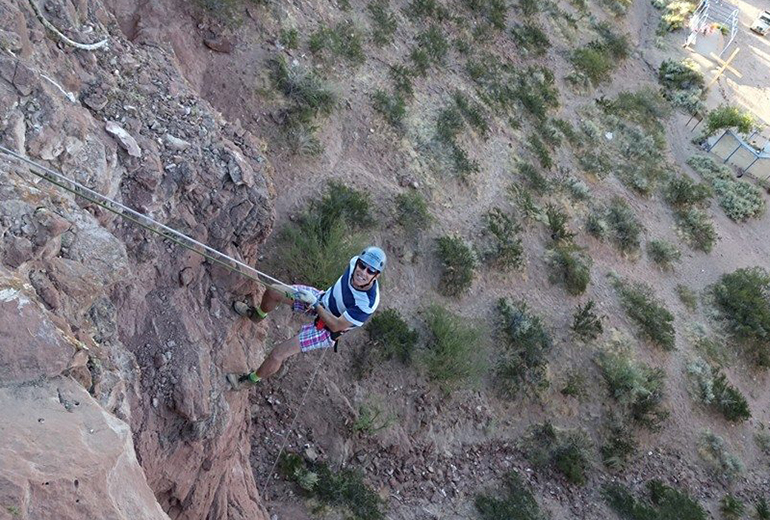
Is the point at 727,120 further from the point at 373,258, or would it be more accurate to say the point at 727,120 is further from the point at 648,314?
the point at 373,258

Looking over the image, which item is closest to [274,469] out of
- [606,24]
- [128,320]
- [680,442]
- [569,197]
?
[128,320]

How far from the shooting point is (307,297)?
20.5ft

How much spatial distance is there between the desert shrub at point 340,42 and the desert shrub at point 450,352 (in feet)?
18.4

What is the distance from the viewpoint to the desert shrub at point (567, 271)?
12500mm

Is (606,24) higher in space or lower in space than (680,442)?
higher

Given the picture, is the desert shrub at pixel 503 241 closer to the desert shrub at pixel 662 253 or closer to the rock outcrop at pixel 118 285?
the desert shrub at pixel 662 253

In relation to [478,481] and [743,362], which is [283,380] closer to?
[478,481]

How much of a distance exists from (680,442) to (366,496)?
7.47 meters

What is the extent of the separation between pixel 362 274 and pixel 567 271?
793 centimetres

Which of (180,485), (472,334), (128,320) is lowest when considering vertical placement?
(472,334)

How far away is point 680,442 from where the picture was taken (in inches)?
462

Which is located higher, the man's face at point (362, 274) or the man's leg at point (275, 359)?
the man's face at point (362, 274)

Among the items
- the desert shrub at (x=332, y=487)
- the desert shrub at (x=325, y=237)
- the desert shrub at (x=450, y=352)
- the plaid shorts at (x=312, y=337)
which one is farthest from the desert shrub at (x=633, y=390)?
the plaid shorts at (x=312, y=337)

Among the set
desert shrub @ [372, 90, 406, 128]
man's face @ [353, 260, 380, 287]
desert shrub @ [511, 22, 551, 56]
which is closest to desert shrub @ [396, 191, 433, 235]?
desert shrub @ [372, 90, 406, 128]
